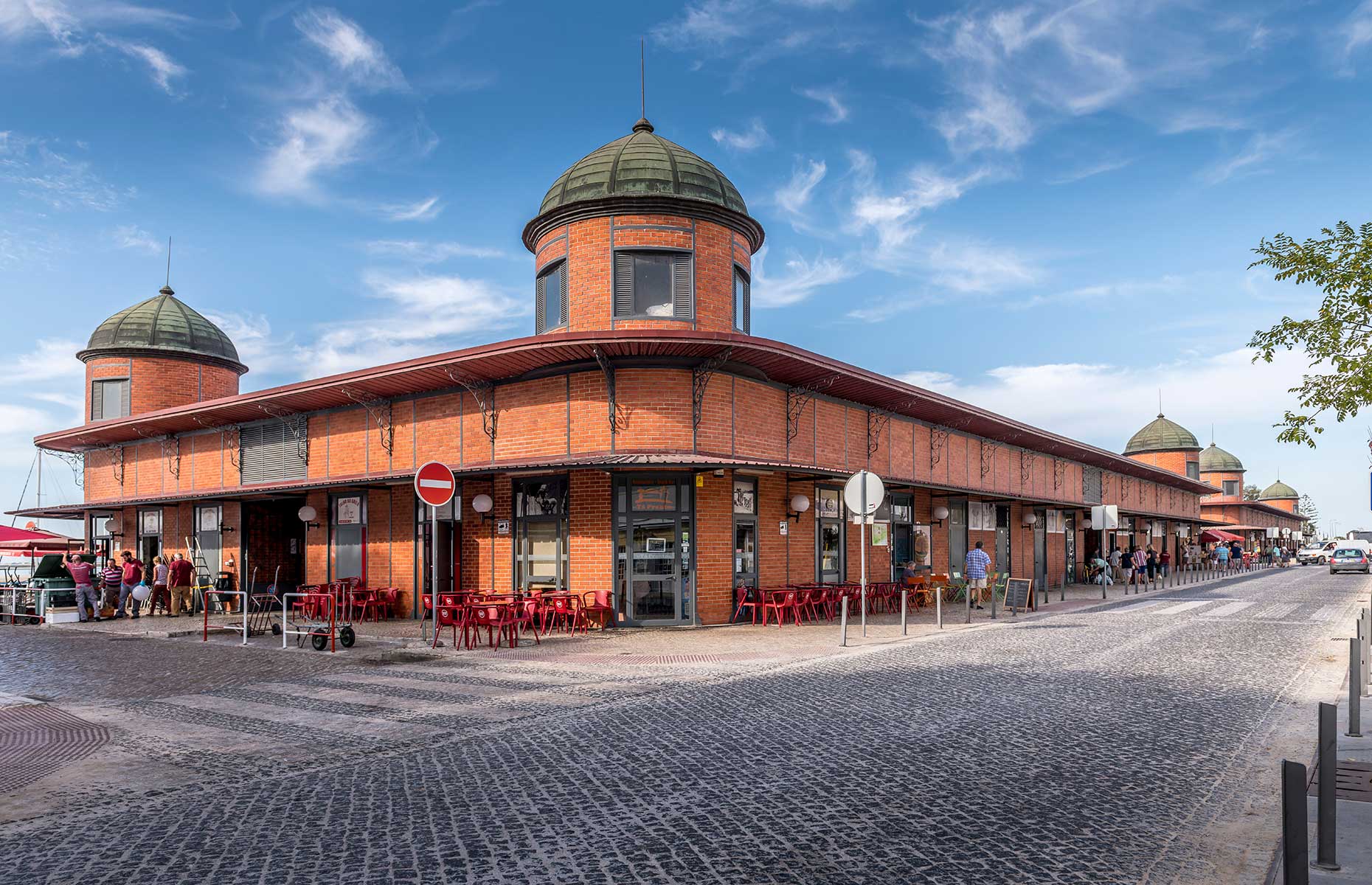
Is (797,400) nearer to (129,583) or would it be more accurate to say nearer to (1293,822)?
(1293,822)

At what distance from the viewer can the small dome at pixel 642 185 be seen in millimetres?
19391

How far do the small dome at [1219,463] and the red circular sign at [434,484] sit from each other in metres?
88.8

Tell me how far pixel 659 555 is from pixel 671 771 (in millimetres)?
11021

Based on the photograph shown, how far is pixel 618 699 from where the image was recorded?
9.87m

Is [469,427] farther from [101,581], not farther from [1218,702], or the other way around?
[1218,702]

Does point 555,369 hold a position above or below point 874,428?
above

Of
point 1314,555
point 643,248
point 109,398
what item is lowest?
point 1314,555

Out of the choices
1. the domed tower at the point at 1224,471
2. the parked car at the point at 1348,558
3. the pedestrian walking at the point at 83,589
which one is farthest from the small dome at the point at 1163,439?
the pedestrian walking at the point at 83,589

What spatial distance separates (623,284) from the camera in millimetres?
19234

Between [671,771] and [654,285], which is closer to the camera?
[671,771]

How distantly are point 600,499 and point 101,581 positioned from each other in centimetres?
1583

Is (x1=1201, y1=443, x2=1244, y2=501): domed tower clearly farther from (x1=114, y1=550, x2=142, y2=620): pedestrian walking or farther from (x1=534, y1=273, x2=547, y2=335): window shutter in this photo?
(x1=114, y1=550, x2=142, y2=620): pedestrian walking

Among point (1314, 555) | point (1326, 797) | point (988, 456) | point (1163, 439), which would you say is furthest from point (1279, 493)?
point (1326, 797)

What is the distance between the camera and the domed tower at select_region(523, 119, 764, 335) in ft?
63.0
